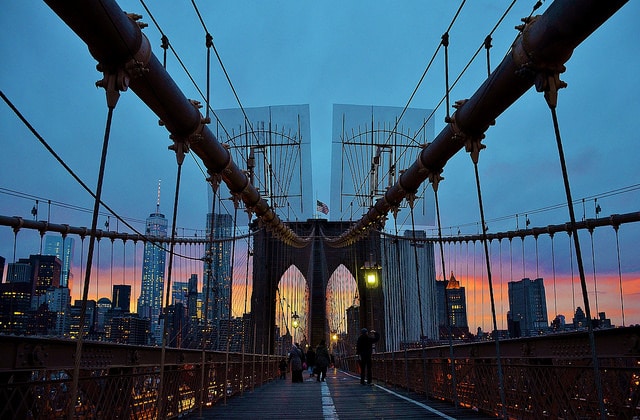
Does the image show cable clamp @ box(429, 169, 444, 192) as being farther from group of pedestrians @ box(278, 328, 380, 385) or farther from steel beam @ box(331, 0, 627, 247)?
group of pedestrians @ box(278, 328, 380, 385)

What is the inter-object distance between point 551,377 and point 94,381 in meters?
4.65

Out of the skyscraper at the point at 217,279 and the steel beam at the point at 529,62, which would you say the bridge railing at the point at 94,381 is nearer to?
the steel beam at the point at 529,62

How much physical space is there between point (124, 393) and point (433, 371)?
22.9 ft

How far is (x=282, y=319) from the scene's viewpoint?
37344 millimetres

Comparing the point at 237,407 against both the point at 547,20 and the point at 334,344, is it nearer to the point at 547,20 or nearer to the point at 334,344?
the point at 547,20

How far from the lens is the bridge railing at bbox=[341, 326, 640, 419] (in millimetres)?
5168

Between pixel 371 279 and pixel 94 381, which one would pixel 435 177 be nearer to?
pixel 94 381

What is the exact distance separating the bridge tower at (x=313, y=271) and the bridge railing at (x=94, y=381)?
30669 mm

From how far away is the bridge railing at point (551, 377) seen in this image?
5.17 m

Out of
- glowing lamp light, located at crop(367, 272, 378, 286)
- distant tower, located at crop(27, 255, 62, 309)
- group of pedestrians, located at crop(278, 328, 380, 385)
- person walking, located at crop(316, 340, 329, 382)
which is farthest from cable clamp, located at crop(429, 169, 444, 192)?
distant tower, located at crop(27, 255, 62, 309)

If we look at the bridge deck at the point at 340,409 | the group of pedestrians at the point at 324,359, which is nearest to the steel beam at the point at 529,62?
the bridge deck at the point at 340,409

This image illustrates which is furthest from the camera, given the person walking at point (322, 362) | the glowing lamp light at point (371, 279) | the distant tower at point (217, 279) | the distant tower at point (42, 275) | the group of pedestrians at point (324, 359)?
the glowing lamp light at point (371, 279)

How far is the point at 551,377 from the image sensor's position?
19.7 feet

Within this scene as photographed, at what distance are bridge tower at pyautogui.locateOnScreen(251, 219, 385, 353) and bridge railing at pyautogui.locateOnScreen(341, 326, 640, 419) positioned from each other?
29291 millimetres
